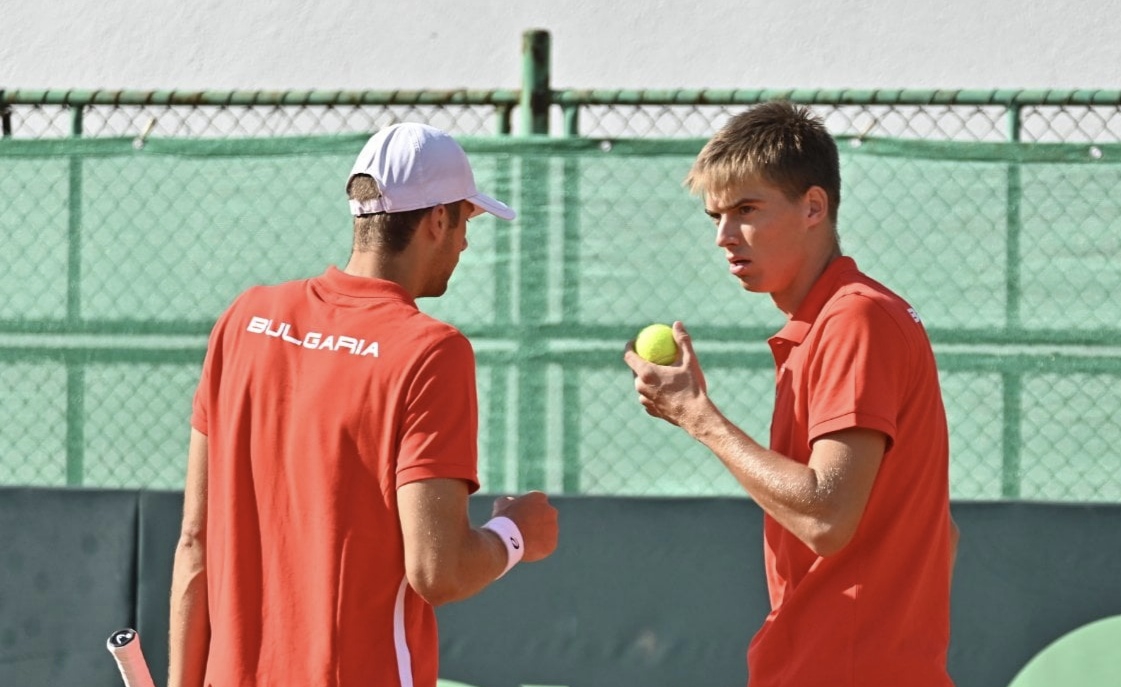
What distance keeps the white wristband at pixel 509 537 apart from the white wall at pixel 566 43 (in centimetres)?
649

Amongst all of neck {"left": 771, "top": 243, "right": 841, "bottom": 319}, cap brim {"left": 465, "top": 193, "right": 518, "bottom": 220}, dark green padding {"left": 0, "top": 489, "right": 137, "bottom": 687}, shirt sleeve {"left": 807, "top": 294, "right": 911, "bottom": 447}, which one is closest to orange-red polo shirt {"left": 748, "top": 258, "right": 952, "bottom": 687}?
shirt sleeve {"left": 807, "top": 294, "right": 911, "bottom": 447}

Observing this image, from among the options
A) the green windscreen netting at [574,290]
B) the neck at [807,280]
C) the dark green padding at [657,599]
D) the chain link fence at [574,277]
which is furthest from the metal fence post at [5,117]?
the neck at [807,280]

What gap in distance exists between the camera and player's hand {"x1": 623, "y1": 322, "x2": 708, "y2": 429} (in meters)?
2.80

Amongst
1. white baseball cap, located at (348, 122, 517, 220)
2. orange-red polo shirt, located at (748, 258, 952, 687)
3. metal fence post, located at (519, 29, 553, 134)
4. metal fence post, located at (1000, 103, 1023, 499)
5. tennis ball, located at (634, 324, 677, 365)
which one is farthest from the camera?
metal fence post, located at (519, 29, 553, 134)

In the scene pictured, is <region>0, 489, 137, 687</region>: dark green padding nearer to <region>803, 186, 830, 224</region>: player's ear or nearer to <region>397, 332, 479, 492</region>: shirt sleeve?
<region>397, 332, 479, 492</region>: shirt sleeve

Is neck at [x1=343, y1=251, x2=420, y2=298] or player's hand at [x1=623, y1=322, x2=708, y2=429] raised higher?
neck at [x1=343, y1=251, x2=420, y2=298]

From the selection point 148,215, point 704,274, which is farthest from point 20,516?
point 704,274

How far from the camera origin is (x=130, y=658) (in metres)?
2.98

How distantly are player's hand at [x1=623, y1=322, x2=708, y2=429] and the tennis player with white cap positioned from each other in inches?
A: 13.6

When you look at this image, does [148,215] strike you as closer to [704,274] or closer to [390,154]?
[704,274]

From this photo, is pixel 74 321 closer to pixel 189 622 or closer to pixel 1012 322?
pixel 189 622

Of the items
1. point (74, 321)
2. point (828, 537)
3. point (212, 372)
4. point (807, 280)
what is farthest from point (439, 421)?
point (74, 321)

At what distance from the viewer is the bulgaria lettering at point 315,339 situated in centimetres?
265

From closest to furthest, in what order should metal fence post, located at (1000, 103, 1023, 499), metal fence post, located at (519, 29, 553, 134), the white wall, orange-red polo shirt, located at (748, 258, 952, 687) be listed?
orange-red polo shirt, located at (748, 258, 952, 687) → metal fence post, located at (1000, 103, 1023, 499) → metal fence post, located at (519, 29, 553, 134) → the white wall
